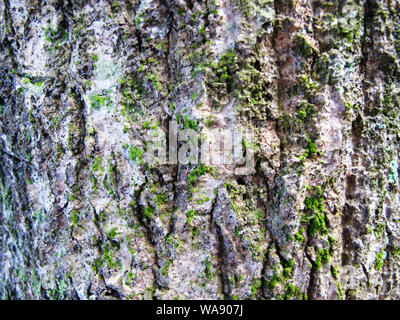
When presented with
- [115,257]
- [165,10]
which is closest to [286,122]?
[165,10]

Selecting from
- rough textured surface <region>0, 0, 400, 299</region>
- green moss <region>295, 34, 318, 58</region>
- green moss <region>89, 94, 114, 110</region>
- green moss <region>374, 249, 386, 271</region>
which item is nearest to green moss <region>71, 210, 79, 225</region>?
rough textured surface <region>0, 0, 400, 299</region>

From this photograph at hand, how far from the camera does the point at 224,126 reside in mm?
1014

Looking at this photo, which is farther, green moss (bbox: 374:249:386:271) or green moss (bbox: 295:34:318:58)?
green moss (bbox: 374:249:386:271)

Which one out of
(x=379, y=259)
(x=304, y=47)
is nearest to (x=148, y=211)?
(x=304, y=47)

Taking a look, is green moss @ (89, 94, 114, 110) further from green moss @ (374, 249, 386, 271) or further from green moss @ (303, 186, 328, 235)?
green moss @ (374, 249, 386, 271)

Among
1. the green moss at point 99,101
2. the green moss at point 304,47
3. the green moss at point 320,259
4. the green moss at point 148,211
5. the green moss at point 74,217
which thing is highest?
the green moss at point 304,47

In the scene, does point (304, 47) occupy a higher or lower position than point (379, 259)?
higher

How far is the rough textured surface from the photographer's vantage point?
1013 millimetres

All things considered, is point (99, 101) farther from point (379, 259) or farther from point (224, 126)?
point (379, 259)

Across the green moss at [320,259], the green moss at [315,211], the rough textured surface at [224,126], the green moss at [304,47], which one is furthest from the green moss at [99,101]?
the green moss at [320,259]

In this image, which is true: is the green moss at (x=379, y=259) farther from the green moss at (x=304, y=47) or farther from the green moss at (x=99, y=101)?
the green moss at (x=99, y=101)

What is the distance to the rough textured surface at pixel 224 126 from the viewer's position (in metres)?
1.01

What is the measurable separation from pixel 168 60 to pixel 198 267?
2.56 feet

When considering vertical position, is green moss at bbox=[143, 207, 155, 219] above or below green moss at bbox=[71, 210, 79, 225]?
above
